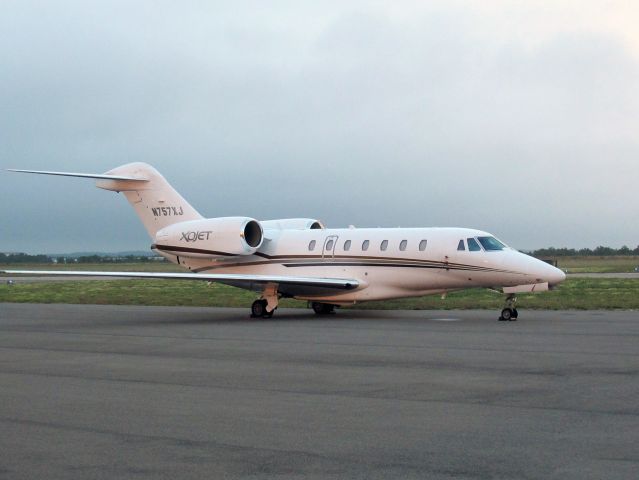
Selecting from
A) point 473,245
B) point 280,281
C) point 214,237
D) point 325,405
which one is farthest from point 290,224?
point 325,405

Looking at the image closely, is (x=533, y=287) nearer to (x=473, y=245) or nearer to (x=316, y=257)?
(x=473, y=245)

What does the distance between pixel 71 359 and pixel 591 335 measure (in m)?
9.93

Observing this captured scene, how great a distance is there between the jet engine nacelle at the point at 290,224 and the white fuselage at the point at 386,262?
2.57ft

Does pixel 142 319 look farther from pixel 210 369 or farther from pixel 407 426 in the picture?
pixel 407 426

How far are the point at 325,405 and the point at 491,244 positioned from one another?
14718 mm

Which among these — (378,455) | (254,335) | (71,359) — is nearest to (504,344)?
(254,335)

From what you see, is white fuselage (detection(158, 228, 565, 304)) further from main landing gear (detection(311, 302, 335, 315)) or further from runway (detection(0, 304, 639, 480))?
runway (detection(0, 304, 639, 480))

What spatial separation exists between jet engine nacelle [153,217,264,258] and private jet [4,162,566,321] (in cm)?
3

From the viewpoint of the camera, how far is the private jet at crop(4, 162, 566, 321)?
23.2 m

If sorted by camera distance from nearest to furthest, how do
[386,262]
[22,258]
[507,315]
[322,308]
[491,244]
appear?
[507,315] < [491,244] < [386,262] < [322,308] < [22,258]

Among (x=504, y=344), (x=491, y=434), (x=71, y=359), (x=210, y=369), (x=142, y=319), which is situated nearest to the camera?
(x=491, y=434)

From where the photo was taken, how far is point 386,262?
25.1 meters

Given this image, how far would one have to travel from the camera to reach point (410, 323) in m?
22.1

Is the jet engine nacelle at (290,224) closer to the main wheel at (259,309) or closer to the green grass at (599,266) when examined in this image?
the main wheel at (259,309)
